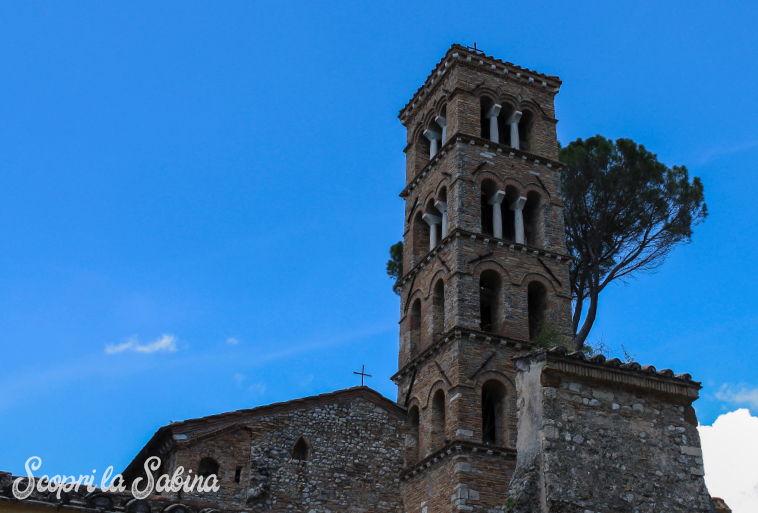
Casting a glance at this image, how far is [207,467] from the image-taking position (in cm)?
1697

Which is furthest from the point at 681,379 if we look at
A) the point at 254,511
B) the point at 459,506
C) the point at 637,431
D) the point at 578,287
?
the point at 578,287

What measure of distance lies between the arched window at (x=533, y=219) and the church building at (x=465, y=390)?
5 centimetres

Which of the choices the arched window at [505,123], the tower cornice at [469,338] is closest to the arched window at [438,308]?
the tower cornice at [469,338]

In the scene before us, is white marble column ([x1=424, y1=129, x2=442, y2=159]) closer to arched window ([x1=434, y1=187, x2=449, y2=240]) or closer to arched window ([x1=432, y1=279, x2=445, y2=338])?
arched window ([x1=434, y1=187, x2=449, y2=240])

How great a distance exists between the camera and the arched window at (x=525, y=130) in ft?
75.8

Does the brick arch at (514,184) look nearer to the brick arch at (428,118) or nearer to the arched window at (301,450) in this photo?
the brick arch at (428,118)

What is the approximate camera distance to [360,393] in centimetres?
1911

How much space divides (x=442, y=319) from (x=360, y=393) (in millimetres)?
2706

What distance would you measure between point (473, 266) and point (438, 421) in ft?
12.0

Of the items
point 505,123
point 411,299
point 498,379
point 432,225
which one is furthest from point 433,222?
point 498,379

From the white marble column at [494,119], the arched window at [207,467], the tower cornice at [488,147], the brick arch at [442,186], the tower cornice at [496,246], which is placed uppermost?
the white marble column at [494,119]

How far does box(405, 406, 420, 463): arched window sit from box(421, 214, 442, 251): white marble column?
14.4 ft

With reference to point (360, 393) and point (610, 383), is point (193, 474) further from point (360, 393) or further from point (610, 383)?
point (610, 383)

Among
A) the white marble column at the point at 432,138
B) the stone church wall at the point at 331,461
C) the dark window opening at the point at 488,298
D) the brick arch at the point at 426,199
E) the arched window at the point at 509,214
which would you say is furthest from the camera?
the white marble column at the point at 432,138
